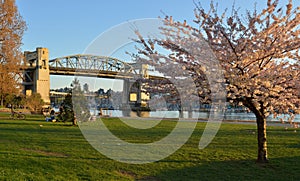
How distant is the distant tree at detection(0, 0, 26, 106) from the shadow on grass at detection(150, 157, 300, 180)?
2059 centimetres

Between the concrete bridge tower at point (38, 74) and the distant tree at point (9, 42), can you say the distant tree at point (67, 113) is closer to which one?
the distant tree at point (9, 42)

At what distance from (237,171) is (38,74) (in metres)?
61.6

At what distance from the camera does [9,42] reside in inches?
999

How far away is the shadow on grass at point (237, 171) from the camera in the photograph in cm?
875

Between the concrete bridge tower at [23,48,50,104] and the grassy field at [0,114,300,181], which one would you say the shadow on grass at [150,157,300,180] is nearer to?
the grassy field at [0,114,300,181]

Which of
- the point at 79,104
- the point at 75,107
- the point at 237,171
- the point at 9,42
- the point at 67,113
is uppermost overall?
the point at 9,42

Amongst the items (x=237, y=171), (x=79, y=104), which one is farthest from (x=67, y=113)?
(x=237, y=171)

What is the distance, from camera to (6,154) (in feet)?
32.8

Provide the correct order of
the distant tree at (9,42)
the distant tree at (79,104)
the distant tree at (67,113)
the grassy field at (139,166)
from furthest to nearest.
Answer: the distant tree at (9,42)
the distant tree at (79,104)
the distant tree at (67,113)
the grassy field at (139,166)

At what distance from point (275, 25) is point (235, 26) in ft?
3.29

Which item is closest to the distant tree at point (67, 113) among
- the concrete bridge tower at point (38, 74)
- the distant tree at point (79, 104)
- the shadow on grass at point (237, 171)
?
the distant tree at point (79, 104)

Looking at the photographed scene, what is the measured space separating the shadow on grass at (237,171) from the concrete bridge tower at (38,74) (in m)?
56.9

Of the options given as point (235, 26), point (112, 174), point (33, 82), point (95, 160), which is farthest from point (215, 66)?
point (33, 82)

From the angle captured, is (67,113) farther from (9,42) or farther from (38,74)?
(38,74)
